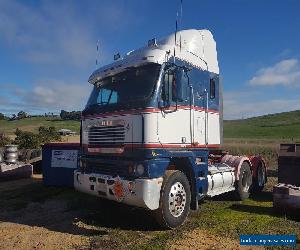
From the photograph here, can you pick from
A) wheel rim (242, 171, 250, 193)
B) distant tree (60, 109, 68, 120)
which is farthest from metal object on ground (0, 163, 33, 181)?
distant tree (60, 109, 68, 120)

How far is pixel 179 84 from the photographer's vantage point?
26.1ft

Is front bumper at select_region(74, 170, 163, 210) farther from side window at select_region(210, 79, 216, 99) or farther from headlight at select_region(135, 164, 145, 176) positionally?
side window at select_region(210, 79, 216, 99)

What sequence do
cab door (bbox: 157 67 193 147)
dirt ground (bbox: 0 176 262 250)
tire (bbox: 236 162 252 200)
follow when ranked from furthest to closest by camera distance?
tire (bbox: 236 162 252 200), cab door (bbox: 157 67 193 147), dirt ground (bbox: 0 176 262 250)

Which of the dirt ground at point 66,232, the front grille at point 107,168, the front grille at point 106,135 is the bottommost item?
the dirt ground at point 66,232

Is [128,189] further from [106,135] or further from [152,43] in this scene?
[152,43]

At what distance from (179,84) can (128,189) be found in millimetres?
2444

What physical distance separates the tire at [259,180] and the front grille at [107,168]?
571 cm

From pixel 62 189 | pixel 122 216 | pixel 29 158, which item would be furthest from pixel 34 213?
pixel 29 158

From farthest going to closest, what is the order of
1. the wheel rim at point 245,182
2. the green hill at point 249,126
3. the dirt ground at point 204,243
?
1. the green hill at point 249,126
2. the wheel rim at point 245,182
3. the dirt ground at point 204,243

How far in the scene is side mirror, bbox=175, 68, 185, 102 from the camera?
784cm

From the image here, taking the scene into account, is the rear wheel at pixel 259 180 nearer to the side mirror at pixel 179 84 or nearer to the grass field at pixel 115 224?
the grass field at pixel 115 224

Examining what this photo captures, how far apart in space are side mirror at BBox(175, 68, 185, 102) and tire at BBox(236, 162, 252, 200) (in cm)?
388

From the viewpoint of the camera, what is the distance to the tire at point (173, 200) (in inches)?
287

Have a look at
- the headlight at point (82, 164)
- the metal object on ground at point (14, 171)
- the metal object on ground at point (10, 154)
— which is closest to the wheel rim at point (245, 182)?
the headlight at point (82, 164)
